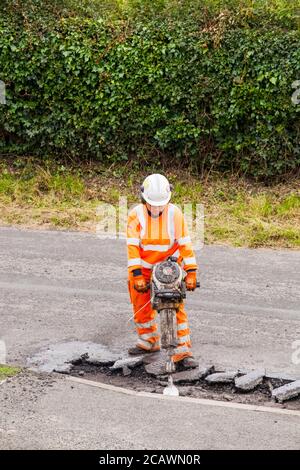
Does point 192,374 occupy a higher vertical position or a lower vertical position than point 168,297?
lower

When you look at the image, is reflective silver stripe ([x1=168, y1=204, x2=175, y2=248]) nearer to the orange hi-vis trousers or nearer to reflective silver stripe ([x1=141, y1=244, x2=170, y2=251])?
reflective silver stripe ([x1=141, y1=244, x2=170, y2=251])

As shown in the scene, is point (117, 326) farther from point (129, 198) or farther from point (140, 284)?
point (129, 198)

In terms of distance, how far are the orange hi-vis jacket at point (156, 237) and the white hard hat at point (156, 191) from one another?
207 millimetres

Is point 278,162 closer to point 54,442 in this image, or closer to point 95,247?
point 95,247

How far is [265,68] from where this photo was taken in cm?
1459

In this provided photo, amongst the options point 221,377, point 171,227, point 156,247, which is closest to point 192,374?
point 221,377

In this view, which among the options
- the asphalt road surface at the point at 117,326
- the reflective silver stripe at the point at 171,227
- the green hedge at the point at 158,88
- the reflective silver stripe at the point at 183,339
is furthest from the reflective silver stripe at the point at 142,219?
the green hedge at the point at 158,88

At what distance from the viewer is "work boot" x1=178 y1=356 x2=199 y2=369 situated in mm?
9188

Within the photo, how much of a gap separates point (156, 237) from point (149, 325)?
0.95 metres

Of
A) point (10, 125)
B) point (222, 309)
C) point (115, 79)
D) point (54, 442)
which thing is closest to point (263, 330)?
point (222, 309)

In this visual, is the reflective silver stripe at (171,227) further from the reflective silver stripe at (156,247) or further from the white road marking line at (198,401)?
the white road marking line at (198,401)

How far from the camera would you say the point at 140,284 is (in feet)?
30.0

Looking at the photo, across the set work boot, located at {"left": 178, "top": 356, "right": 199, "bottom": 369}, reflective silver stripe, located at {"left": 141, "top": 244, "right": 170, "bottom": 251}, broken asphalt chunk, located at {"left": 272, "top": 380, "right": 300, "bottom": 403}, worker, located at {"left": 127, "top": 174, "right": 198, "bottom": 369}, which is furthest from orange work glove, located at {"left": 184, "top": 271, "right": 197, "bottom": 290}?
broken asphalt chunk, located at {"left": 272, "top": 380, "right": 300, "bottom": 403}

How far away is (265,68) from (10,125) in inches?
178
